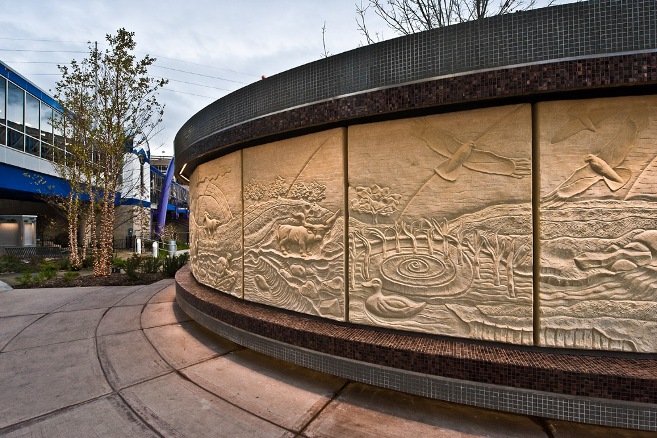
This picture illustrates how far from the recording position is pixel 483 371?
2.92 meters

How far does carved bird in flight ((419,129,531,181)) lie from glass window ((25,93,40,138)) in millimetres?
22892

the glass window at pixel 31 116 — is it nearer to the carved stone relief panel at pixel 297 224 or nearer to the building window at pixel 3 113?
the building window at pixel 3 113

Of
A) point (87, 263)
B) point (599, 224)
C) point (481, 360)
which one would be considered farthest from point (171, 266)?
point (599, 224)

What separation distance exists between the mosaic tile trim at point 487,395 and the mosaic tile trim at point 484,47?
3284 millimetres

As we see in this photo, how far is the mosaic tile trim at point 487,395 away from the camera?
261 cm

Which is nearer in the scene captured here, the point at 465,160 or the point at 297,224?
the point at 465,160

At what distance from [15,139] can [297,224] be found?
20.6 meters

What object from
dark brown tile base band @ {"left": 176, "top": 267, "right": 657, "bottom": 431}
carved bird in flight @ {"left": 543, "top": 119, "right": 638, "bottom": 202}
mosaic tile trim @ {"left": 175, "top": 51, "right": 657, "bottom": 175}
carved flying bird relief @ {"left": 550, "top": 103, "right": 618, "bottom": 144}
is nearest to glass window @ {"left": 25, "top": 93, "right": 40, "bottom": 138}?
mosaic tile trim @ {"left": 175, "top": 51, "right": 657, "bottom": 175}

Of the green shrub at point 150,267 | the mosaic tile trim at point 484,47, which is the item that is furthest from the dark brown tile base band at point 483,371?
the green shrub at point 150,267

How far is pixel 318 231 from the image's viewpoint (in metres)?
3.98

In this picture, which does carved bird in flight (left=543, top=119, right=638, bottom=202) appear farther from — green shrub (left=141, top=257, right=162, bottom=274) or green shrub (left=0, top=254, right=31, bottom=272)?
green shrub (left=0, top=254, right=31, bottom=272)

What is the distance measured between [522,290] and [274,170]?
11.6ft

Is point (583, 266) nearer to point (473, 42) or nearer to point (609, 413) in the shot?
point (609, 413)

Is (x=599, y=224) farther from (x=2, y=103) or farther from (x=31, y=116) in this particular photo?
(x=31, y=116)
